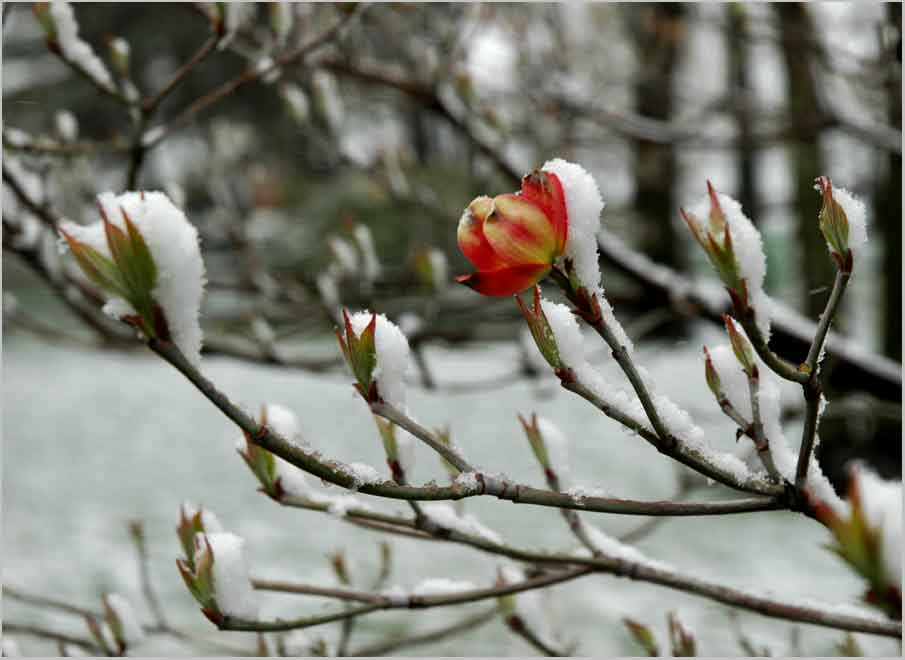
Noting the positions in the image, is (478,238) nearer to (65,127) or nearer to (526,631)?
(526,631)

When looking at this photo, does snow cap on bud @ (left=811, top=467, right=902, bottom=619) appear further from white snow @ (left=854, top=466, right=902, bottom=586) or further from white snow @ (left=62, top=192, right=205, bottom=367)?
white snow @ (left=62, top=192, right=205, bottom=367)

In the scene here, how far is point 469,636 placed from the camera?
287 centimetres

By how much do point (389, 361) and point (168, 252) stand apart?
0.20 meters

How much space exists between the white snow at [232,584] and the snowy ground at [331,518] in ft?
2.49

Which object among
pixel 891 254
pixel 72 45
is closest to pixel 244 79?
pixel 72 45

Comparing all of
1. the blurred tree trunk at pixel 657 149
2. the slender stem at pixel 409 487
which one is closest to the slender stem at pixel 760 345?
the slender stem at pixel 409 487

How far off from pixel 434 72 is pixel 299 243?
877 cm

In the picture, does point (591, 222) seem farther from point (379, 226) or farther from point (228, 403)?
point (379, 226)

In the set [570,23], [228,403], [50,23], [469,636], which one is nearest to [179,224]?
[228,403]

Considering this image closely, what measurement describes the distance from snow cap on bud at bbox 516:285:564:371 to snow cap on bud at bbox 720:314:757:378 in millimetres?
161

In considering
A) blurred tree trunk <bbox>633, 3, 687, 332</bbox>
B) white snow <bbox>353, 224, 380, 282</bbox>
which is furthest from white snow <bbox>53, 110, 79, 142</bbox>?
blurred tree trunk <bbox>633, 3, 687, 332</bbox>

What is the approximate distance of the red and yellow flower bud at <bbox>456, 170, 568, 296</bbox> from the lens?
608mm

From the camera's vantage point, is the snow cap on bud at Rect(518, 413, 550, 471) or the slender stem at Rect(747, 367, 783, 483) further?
the snow cap on bud at Rect(518, 413, 550, 471)

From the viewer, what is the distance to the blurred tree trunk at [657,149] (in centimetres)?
444
